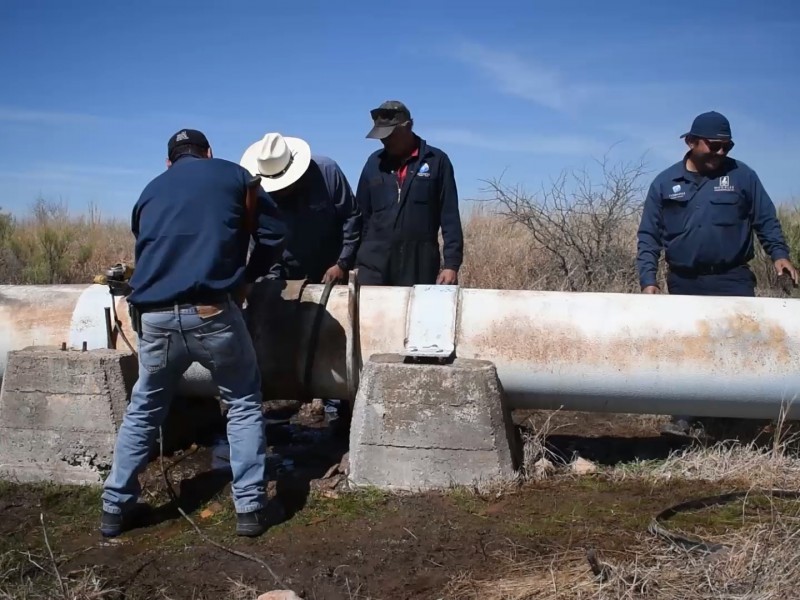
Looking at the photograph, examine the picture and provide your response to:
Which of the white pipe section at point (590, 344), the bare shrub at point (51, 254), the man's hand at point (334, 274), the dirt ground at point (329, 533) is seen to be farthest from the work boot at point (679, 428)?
the bare shrub at point (51, 254)

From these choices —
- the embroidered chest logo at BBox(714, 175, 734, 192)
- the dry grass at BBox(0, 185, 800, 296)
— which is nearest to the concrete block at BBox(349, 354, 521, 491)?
the embroidered chest logo at BBox(714, 175, 734, 192)

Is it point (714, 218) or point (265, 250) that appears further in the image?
point (714, 218)

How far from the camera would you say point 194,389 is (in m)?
4.56

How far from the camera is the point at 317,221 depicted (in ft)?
16.9

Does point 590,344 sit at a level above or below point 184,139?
below

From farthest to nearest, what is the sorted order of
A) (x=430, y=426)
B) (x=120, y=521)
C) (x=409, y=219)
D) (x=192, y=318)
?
(x=409, y=219) < (x=430, y=426) < (x=120, y=521) < (x=192, y=318)

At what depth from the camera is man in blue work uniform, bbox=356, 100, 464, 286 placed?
5.05m

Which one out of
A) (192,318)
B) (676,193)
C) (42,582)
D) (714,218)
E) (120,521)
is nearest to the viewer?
(42,582)

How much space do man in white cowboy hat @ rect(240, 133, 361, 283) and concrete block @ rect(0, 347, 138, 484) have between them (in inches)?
53.0

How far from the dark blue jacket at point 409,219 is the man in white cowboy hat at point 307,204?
13 cm

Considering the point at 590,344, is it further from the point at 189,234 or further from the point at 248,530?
the point at 189,234

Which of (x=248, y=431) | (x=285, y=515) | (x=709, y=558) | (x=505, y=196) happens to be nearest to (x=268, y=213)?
(x=248, y=431)

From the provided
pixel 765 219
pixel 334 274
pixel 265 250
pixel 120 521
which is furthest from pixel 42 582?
pixel 765 219

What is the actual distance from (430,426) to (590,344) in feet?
3.13
